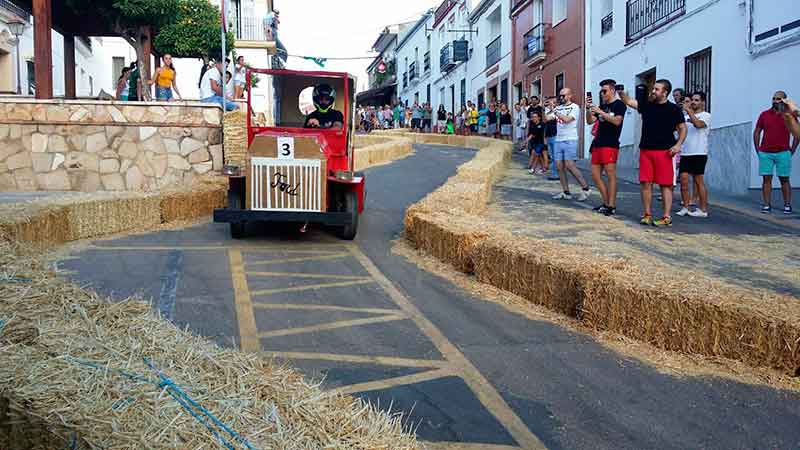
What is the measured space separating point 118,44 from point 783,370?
38.4 metres

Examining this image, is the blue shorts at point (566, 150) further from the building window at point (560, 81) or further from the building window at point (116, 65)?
the building window at point (116, 65)

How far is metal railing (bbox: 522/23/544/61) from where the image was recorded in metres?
28.1

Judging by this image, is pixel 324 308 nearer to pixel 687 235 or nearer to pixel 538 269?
pixel 538 269

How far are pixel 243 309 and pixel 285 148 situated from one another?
3329 mm

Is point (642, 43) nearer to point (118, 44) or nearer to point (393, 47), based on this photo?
point (118, 44)

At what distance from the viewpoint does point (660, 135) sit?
370 inches

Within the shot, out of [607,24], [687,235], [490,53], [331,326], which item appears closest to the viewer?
[331,326]

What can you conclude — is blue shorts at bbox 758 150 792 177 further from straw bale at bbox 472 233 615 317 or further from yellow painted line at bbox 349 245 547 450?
yellow painted line at bbox 349 245 547 450

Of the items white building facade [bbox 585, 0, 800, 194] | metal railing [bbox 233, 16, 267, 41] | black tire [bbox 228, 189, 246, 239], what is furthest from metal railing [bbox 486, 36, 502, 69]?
black tire [bbox 228, 189, 246, 239]

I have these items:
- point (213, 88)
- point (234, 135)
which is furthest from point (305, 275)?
point (213, 88)

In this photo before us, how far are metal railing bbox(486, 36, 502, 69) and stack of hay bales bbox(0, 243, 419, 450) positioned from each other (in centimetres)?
3428

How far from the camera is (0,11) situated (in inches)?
918

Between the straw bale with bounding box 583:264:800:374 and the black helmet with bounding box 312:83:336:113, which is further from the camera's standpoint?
the black helmet with bounding box 312:83:336:113

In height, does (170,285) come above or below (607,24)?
below
